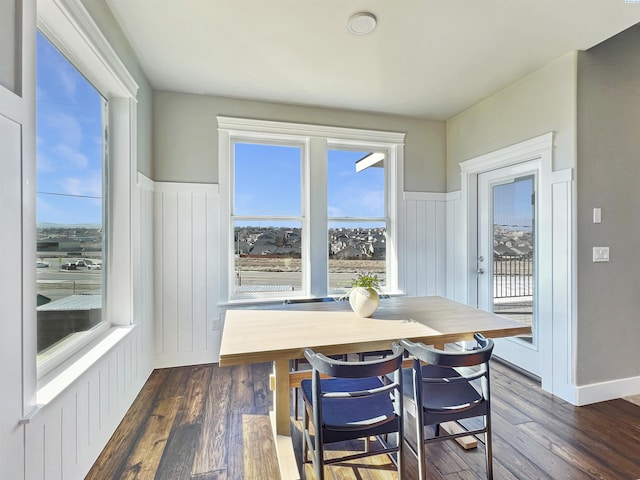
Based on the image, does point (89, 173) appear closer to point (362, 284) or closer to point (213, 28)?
Answer: point (213, 28)

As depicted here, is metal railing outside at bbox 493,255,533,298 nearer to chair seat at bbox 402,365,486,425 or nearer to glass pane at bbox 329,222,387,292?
glass pane at bbox 329,222,387,292

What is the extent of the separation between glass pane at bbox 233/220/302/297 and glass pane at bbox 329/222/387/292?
0.41m

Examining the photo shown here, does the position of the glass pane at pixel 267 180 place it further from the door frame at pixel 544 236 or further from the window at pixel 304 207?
the door frame at pixel 544 236

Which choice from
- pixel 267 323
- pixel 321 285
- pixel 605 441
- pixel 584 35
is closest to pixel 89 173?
pixel 267 323

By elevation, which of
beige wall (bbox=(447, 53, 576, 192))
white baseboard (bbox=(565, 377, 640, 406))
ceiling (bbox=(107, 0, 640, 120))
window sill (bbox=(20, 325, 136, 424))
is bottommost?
white baseboard (bbox=(565, 377, 640, 406))

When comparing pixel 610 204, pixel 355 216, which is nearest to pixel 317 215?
pixel 355 216

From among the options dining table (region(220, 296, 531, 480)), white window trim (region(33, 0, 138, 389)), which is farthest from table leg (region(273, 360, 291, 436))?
white window trim (region(33, 0, 138, 389))

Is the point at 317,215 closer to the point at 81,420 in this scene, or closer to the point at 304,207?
the point at 304,207

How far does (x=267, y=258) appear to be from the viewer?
349cm

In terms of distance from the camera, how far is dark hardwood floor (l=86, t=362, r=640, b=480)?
1732 millimetres

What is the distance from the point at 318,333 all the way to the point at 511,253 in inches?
99.3

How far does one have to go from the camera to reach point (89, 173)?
198 centimetres

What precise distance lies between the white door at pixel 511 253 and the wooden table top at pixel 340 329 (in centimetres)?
124

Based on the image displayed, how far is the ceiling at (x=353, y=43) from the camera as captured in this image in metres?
1.99
